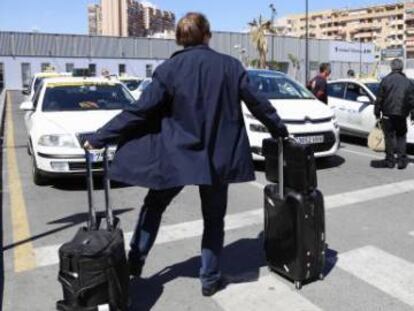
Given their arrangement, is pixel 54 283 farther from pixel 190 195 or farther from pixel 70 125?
pixel 70 125

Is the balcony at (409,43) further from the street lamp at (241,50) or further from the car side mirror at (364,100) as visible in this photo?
the car side mirror at (364,100)

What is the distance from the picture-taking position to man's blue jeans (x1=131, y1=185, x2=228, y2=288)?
396 cm

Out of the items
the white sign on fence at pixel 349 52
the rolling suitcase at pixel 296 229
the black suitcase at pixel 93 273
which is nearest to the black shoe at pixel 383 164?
the rolling suitcase at pixel 296 229

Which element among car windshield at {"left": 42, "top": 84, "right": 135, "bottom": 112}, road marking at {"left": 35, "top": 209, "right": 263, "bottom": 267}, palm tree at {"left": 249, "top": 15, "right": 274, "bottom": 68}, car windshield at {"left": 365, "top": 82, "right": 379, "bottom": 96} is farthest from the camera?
palm tree at {"left": 249, "top": 15, "right": 274, "bottom": 68}

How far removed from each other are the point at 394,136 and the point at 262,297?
Answer: 6.01 meters

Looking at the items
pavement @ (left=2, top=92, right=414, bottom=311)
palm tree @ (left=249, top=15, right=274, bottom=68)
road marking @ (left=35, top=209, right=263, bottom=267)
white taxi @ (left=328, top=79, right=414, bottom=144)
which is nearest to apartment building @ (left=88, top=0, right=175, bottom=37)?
palm tree @ (left=249, top=15, right=274, bottom=68)

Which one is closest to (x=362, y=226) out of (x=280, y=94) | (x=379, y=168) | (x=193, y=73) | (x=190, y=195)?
(x=190, y=195)

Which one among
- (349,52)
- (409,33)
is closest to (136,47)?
(349,52)

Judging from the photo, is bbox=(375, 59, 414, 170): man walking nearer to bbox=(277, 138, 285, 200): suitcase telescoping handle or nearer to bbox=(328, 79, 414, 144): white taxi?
bbox=(328, 79, 414, 144): white taxi

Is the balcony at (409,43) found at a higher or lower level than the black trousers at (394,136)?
higher

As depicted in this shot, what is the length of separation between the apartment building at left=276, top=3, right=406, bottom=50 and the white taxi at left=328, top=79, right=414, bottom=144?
128 m

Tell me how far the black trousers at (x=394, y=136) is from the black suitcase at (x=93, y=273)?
663 centimetres

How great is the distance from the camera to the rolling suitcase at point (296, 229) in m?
4.07

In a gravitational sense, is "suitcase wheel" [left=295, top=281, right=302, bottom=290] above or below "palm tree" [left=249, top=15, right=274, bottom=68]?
below
